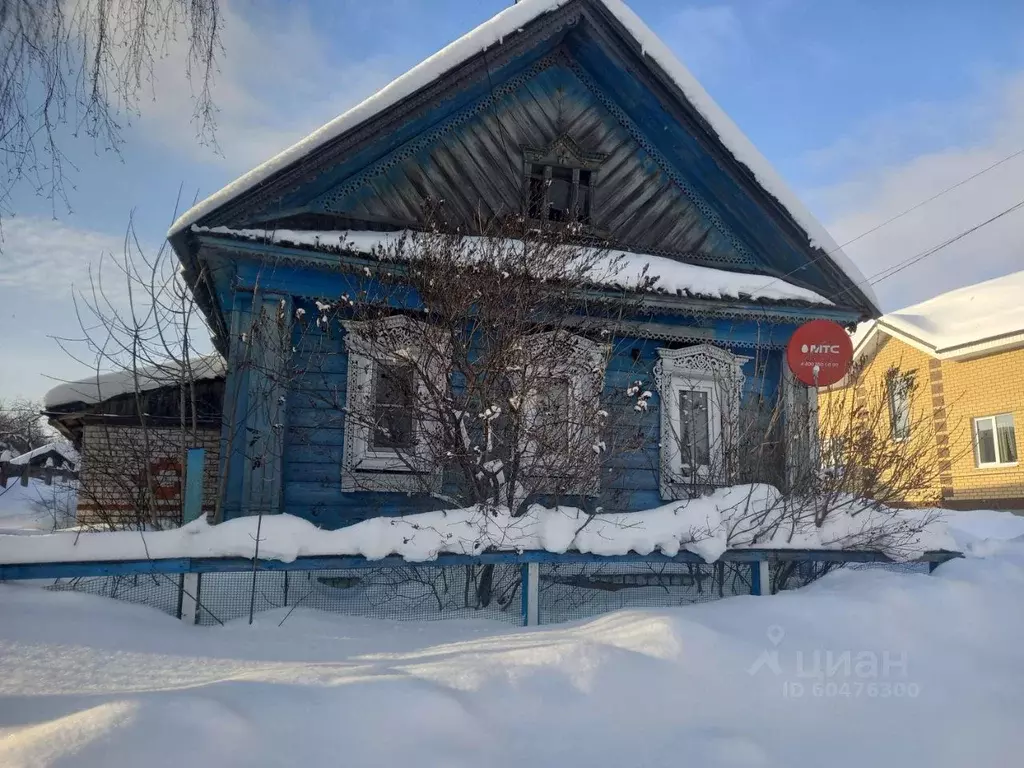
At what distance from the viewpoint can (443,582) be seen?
Result: 496cm

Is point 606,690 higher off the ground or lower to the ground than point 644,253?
lower

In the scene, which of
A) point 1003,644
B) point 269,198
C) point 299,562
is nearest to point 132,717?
point 299,562

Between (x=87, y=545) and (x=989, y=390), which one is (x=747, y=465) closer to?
(x=87, y=545)

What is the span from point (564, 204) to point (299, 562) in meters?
5.88

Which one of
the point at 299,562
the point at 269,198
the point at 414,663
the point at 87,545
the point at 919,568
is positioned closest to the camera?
the point at 414,663

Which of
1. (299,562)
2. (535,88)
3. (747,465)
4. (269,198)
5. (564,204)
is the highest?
(535,88)

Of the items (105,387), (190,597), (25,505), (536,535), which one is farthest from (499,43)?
(25,505)

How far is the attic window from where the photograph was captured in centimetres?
877

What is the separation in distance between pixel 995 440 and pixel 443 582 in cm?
1601

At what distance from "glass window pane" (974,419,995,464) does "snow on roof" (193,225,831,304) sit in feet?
35.1

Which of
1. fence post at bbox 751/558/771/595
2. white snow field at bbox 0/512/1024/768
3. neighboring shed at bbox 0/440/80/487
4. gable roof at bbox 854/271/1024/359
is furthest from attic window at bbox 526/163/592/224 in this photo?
neighboring shed at bbox 0/440/80/487

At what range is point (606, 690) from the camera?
3369 millimetres

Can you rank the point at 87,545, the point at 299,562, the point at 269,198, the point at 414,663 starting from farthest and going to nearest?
the point at 269,198 → the point at 299,562 → the point at 87,545 → the point at 414,663

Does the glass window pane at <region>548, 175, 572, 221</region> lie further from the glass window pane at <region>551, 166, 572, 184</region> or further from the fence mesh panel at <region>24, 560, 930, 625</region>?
the fence mesh panel at <region>24, 560, 930, 625</region>
